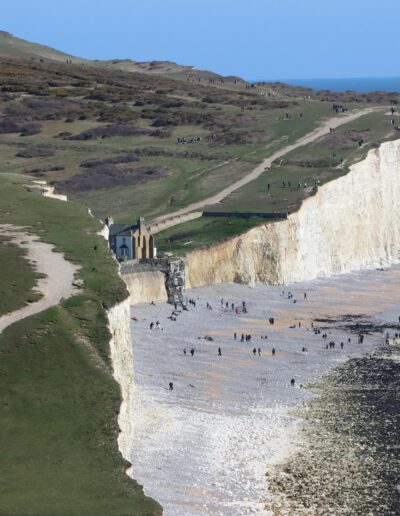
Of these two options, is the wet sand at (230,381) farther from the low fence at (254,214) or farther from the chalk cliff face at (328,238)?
the low fence at (254,214)

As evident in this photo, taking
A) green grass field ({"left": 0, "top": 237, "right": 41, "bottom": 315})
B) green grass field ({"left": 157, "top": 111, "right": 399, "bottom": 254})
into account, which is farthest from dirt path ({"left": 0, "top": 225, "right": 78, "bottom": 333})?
green grass field ({"left": 157, "top": 111, "right": 399, "bottom": 254})

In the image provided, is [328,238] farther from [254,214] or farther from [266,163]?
[266,163]

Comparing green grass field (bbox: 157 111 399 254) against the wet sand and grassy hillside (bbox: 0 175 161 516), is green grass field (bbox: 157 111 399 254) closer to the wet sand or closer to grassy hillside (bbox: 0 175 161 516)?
the wet sand

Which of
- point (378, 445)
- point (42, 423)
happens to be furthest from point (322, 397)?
point (42, 423)

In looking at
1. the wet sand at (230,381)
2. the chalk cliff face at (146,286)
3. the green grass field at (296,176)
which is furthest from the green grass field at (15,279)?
the green grass field at (296,176)

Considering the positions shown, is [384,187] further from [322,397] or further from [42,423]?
[42,423]

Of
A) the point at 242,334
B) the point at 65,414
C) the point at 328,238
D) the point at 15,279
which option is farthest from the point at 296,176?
the point at 65,414
